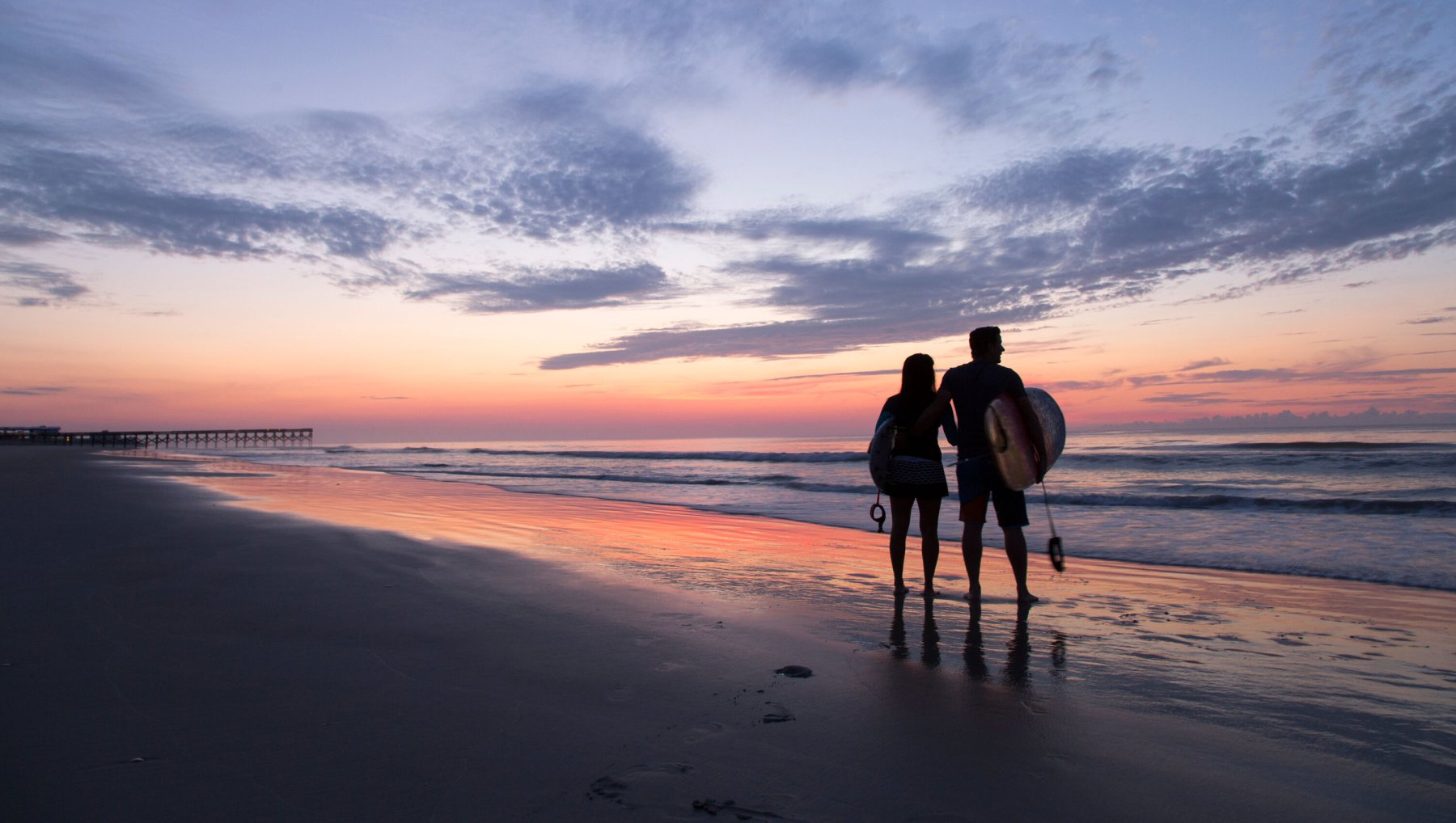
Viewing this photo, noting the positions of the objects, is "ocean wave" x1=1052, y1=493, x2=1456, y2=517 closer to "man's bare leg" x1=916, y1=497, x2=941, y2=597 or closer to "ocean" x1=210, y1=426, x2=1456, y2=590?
"ocean" x1=210, y1=426, x2=1456, y2=590

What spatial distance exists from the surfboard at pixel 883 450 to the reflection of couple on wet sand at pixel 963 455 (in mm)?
39

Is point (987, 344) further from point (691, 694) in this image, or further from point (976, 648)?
point (691, 694)

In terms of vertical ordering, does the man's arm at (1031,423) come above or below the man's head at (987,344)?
below

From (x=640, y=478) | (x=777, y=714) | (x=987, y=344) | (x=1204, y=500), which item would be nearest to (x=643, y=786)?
(x=777, y=714)

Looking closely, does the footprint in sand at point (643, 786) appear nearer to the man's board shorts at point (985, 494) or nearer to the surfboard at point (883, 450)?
the man's board shorts at point (985, 494)

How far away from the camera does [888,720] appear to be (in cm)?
305

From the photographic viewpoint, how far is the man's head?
18.1ft

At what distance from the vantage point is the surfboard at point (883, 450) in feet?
19.2

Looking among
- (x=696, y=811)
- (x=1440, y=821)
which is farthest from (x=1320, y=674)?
(x=696, y=811)

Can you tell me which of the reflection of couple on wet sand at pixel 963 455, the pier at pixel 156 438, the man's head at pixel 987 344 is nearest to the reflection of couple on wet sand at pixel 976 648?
the reflection of couple on wet sand at pixel 963 455

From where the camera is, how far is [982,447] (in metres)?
5.36

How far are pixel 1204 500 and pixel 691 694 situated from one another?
14309mm

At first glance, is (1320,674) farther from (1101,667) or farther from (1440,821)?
(1440,821)

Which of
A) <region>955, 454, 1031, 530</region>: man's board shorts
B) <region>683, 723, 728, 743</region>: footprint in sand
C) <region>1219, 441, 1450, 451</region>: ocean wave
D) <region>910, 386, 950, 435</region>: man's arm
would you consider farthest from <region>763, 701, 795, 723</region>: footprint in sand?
<region>1219, 441, 1450, 451</region>: ocean wave
